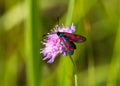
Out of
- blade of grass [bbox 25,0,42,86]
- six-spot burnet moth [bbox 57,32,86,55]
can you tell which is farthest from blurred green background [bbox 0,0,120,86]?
six-spot burnet moth [bbox 57,32,86,55]

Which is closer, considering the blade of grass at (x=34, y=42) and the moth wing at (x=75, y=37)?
the moth wing at (x=75, y=37)

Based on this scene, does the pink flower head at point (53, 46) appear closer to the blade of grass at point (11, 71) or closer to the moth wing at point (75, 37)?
the moth wing at point (75, 37)

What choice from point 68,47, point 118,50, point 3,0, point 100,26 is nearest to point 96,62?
point 100,26

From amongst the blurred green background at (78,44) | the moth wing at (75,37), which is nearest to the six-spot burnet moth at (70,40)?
the moth wing at (75,37)

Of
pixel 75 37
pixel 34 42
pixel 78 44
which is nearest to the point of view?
pixel 75 37

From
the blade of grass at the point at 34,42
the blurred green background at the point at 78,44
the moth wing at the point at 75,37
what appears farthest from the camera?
the blurred green background at the point at 78,44

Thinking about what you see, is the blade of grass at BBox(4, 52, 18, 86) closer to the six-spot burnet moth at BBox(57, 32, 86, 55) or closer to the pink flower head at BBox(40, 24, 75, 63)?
the pink flower head at BBox(40, 24, 75, 63)

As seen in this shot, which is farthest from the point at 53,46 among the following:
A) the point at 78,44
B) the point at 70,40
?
the point at 78,44

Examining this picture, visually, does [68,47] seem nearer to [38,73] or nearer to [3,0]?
[38,73]

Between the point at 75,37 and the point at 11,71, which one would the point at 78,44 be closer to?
the point at 11,71
